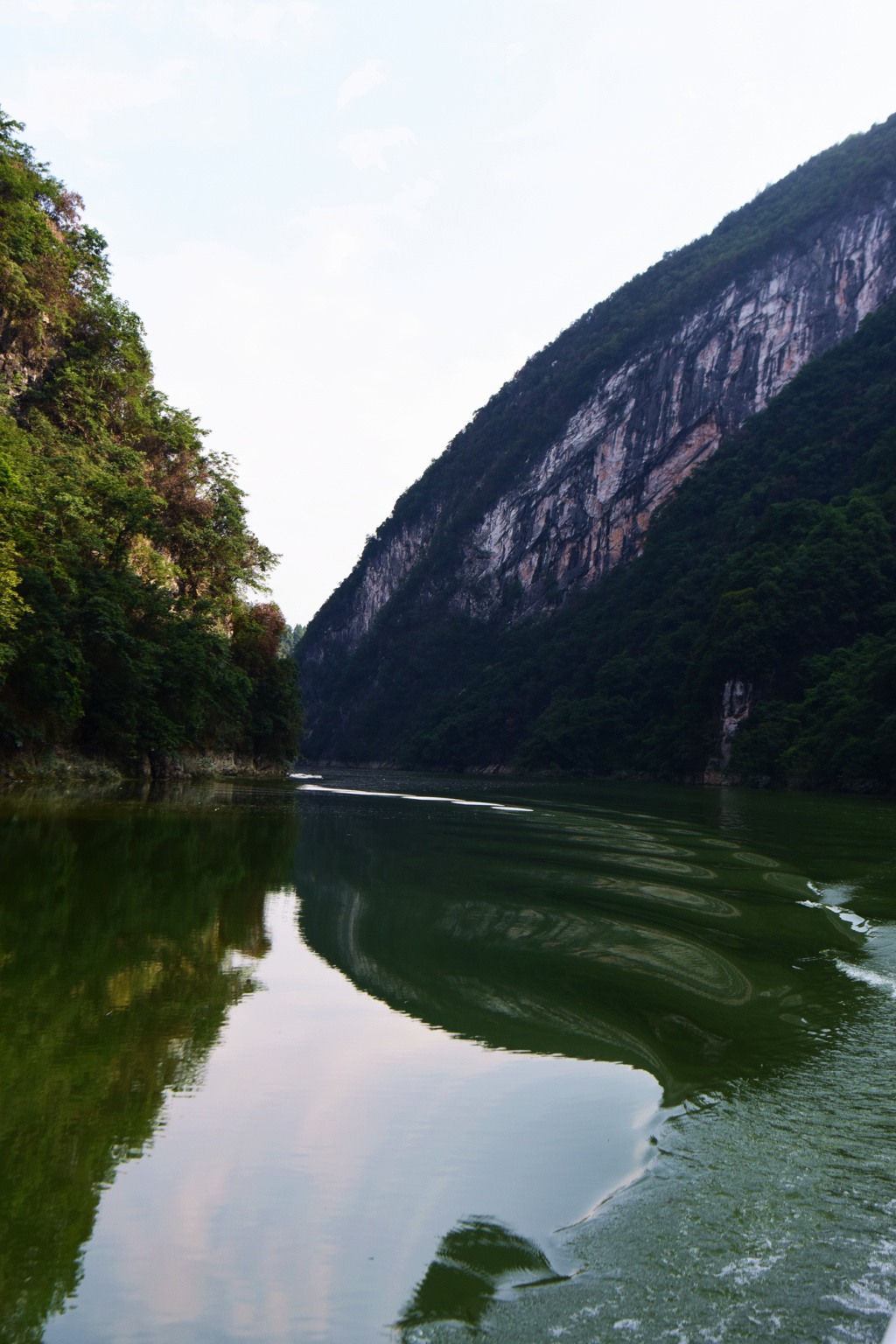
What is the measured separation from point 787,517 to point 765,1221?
2815 inches

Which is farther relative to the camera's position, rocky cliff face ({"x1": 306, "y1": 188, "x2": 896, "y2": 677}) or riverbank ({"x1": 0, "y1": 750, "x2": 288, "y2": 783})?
rocky cliff face ({"x1": 306, "y1": 188, "x2": 896, "y2": 677})

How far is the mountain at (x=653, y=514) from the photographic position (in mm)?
66125

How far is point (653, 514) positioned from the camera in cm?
11231

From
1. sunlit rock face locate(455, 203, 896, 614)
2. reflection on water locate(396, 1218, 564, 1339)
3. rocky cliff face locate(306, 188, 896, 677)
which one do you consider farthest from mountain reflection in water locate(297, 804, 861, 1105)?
sunlit rock face locate(455, 203, 896, 614)

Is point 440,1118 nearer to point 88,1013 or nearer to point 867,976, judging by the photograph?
point 88,1013

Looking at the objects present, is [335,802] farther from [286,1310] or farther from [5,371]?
[286,1310]

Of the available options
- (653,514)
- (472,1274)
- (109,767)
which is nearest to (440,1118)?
(472,1274)

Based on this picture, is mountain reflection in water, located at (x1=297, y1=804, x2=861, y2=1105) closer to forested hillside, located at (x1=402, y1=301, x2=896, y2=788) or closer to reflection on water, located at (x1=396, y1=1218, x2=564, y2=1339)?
reflection on water, located at (x1=396, y1=1218, x2=564, y2=1339)

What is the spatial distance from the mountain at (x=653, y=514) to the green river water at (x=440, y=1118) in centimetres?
3694

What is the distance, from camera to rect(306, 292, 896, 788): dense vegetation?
51.1 m

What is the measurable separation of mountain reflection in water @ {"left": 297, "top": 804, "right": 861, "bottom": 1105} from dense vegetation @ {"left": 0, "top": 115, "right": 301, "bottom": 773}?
1289cm

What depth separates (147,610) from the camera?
30359 millimetres

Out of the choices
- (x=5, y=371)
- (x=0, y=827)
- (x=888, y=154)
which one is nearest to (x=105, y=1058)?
(x=0, y=827)

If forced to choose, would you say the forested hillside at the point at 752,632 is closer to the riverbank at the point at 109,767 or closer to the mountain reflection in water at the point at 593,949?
the riverbank at the point at 109,767
